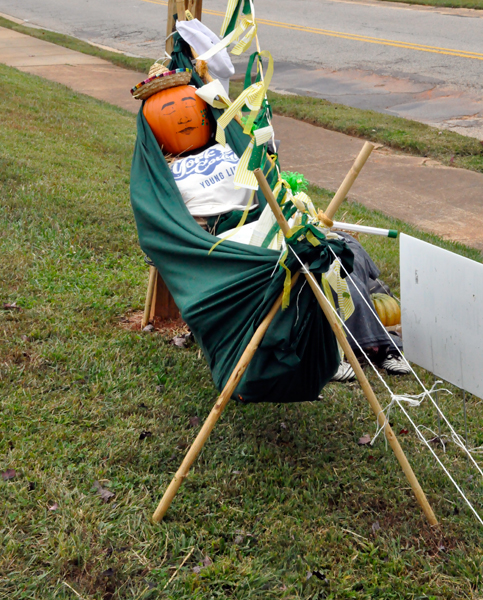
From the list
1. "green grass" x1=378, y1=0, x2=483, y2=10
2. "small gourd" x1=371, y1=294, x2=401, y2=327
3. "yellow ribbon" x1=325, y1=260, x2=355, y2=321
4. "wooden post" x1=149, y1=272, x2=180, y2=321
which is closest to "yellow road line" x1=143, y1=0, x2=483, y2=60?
"green grass" x1=378, y1=0, x2=483, y2=10

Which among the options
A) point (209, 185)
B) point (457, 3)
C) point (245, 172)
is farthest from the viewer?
point (457, 3)

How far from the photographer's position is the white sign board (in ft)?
8.29

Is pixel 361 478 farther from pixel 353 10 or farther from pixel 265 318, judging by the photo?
pixel 353 10

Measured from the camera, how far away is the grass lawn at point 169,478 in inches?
98.3

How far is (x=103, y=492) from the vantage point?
2842mm

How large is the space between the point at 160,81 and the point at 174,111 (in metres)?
0.22

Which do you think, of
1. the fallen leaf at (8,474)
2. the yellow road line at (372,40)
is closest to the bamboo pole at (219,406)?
the fallen leaf at (8,474)

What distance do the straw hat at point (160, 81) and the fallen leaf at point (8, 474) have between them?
2219 millimetres

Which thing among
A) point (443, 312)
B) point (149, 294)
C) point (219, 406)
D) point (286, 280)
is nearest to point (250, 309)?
point (286, 280)

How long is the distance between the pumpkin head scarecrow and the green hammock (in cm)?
75

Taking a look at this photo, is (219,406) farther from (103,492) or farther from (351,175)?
(351,175)

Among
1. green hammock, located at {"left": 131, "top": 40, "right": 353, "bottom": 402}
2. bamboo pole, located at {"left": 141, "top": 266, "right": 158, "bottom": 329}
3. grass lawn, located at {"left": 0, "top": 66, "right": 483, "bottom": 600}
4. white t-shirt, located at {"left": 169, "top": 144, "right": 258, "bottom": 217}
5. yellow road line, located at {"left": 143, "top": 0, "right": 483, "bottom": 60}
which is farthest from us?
yellow road line, located at {"left": 143, "top": 0, "right": 483, "bottom": 60}

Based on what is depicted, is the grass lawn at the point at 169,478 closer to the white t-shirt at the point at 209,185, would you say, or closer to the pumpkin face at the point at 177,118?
the white t-shirt at the point at 209,185

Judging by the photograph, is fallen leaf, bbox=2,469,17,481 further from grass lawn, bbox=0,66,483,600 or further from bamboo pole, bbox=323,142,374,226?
bamboo pole, bbox=323,142,374,226
